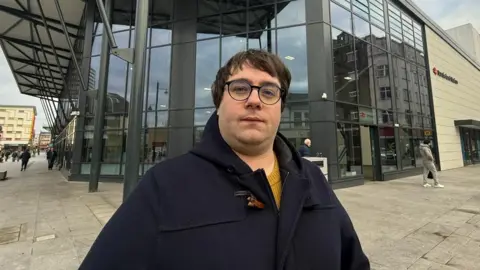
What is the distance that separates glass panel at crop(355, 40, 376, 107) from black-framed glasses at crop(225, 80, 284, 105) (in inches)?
466

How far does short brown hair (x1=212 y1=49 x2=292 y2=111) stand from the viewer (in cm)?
136

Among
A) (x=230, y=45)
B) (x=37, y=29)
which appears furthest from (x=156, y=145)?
(x=37, y=29)

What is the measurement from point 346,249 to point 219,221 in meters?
0.78

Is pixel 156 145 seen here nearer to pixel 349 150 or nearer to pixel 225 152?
pixel 349 150

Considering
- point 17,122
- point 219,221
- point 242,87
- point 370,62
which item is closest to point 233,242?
point 219,221

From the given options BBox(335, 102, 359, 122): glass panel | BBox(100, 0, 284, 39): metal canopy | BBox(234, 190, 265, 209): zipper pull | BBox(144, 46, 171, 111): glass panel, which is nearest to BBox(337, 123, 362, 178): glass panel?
BBox(335, 102, 359, 122): glass panel

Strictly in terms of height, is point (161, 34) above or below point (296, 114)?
above

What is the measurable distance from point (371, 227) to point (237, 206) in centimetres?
512

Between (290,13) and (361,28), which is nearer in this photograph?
(290,13)

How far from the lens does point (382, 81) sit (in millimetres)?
13375

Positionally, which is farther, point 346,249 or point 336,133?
point 336,133

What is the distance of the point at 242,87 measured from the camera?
1.28 metres

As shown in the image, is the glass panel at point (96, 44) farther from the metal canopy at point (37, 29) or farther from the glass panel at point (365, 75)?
the glass panel at point (365, 75)

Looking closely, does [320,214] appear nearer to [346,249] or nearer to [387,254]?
[346,249]
